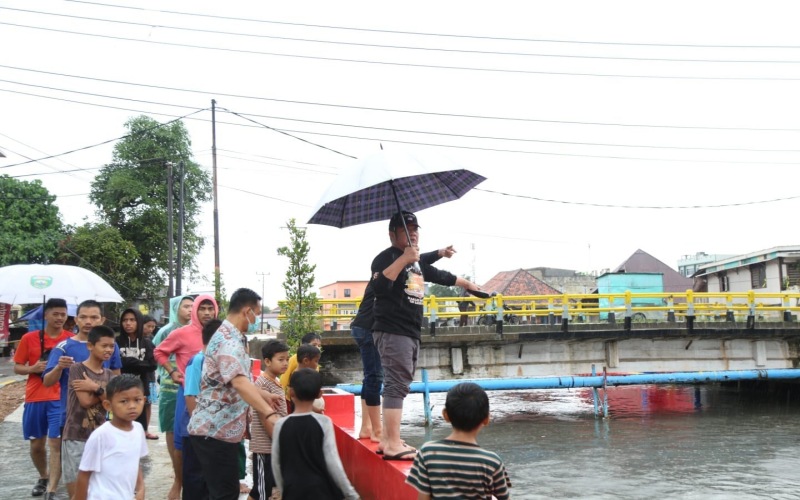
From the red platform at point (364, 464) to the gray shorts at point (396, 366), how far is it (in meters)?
0.46

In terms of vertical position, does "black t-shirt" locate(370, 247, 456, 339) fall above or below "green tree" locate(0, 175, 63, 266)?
below

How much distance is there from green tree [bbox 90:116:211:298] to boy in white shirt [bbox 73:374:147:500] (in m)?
40.5

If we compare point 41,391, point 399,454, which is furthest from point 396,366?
point 41,391

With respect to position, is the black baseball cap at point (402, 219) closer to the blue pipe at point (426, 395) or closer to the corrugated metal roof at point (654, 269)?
the blue pipe at point (426, 395)

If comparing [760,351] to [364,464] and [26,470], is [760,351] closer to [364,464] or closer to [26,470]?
[364,464]

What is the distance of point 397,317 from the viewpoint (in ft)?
15.4

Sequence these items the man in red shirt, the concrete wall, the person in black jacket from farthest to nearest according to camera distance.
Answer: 1. the concrete wall
2. the person in black jacket
3. the man in red shirt

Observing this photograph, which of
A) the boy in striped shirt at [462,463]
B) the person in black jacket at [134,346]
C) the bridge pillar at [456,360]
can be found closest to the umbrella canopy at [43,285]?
the person in black jacket at [134,346]

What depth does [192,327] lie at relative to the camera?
6.29m

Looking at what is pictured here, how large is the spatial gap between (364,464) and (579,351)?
16949 millimetres

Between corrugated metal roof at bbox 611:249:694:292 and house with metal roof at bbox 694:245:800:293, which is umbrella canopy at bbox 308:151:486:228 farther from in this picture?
corrugated metal roof at bbox 611:249:694:292

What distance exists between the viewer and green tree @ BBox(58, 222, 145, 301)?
40.3 meters

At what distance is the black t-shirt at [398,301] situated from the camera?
4.69 metres

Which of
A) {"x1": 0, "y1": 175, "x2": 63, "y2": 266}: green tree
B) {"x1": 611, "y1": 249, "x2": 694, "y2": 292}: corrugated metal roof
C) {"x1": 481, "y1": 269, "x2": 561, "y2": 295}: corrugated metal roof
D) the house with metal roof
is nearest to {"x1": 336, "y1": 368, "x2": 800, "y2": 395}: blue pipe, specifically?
the house with metal roof
